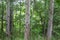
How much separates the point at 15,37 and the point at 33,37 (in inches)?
53.5

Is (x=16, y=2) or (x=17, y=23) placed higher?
(x=16, y=2)

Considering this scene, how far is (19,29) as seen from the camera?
15.5m

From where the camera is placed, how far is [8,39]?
12.1 meters

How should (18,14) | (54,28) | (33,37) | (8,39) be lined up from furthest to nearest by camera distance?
1. (18,14)
2. (54,28)
3. (33,37)
4. (8,39)

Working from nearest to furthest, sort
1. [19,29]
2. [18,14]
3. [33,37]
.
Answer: [33,37]
[19,29]
[18,14]

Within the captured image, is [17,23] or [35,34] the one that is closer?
[35,34]

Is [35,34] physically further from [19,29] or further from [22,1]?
[22,1]

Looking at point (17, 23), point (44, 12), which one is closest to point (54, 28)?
point (44, 12)

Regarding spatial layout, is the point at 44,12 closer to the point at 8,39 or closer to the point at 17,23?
the point at 17,23

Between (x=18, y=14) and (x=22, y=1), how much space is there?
1381 mm

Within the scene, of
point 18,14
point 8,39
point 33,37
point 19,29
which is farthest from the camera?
point 18,14

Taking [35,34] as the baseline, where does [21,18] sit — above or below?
above

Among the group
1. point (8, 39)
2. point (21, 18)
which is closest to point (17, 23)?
point (21, 18)

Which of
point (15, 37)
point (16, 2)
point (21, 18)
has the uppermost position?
point (16, 2)
